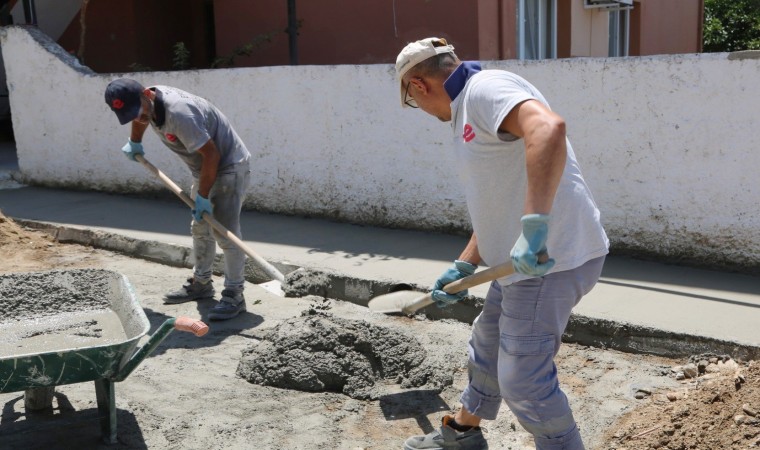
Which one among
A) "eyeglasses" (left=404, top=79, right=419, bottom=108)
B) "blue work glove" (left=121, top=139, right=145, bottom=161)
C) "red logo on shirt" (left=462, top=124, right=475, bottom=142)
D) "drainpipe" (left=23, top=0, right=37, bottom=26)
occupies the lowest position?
"blue work glove" (left=121, top=139, right=145, bottom=161)

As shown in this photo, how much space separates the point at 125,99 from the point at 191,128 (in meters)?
0.44

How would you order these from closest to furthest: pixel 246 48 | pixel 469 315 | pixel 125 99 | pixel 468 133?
pixel 468 133
pixel 125 99
pixel 469 315
pixel 246 48

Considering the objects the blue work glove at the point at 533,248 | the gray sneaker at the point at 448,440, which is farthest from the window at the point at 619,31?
the blue work glove at the point at 533,248

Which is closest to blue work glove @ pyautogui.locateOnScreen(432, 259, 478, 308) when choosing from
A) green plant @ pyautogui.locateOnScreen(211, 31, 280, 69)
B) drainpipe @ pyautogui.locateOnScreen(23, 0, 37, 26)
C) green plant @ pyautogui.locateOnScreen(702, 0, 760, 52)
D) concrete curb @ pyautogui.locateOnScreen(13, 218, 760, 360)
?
concrete curb @ pyautogui.locateOnScreen(13, 218, 760, 360)

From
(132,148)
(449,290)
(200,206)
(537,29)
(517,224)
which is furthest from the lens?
(537,29)

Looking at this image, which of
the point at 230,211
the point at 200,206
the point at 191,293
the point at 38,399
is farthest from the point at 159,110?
the point at 38,399

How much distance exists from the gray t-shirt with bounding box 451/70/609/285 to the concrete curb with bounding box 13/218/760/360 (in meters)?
2.05

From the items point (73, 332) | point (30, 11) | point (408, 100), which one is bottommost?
point (73, 332)

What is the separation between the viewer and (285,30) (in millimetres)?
10781

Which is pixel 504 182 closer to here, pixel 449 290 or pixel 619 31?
pixel 449 290

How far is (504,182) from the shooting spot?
2.90 meters

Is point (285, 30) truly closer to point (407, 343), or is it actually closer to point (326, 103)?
Result: point (326, 103)

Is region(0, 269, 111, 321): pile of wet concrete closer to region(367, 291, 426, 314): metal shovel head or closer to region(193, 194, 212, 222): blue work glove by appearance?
region(193, 194, 212, 222): blue work glove

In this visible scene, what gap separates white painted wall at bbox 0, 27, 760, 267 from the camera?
6078 mm
